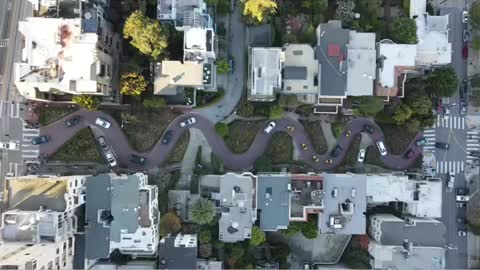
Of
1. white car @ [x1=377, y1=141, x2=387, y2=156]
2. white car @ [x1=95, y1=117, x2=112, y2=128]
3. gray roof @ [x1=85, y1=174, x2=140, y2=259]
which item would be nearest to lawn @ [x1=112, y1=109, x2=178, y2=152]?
white car @ [x1=95, y1=117, x2=112, y2=128]

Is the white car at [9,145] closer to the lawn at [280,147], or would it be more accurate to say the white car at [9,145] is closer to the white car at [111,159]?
the white car at [111,159]

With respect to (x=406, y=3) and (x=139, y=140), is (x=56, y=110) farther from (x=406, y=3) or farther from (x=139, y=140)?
(x=406, y=3)

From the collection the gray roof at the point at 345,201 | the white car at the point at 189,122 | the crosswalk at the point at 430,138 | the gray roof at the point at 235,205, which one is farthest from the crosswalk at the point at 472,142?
the white car at the point at 189,122

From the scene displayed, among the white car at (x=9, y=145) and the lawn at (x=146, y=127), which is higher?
the lawn at (x=146, y=127)

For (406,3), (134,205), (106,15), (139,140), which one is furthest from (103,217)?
(406,3)

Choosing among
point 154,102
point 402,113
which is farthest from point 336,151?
point 154,102

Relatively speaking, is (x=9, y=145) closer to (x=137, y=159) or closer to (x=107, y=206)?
(x=137, y=159)
